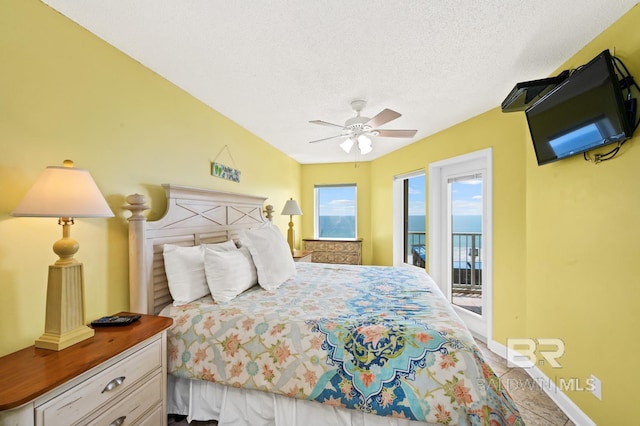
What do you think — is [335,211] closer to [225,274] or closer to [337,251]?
[337,251]

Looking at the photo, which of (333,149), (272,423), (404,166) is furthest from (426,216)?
(272,423)

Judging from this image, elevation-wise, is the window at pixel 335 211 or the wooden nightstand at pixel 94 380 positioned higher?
the window at pixel 335 211

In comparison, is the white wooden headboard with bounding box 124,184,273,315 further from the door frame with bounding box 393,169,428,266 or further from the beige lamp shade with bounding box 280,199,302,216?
the door frame with bounding box 393,169,428,266

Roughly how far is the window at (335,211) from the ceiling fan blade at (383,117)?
111 inches

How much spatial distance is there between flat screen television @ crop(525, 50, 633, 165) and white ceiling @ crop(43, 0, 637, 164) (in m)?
0.31

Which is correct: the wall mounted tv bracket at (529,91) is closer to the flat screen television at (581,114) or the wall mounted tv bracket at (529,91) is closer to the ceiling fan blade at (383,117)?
the flat screen television at (581,114)

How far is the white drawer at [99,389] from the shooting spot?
92 centimetres

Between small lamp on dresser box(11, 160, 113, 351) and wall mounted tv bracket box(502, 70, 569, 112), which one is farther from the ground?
wall mounted tv bracket box(502, 70, 569, 112)

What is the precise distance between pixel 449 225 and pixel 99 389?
364 centimetres

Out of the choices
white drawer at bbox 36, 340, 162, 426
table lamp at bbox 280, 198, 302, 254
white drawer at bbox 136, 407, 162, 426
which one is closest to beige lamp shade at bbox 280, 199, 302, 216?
table lamp at bbox 280, 198, 302, 254

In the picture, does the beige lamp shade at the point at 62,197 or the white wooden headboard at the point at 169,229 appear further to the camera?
the white wooden headboard at the point at 169,229

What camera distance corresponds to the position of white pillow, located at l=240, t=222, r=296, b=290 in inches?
83.4

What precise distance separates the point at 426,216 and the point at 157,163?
3.27 metres

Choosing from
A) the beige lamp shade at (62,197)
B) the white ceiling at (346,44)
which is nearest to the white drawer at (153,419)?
the beige lamp shade at (62,197)
